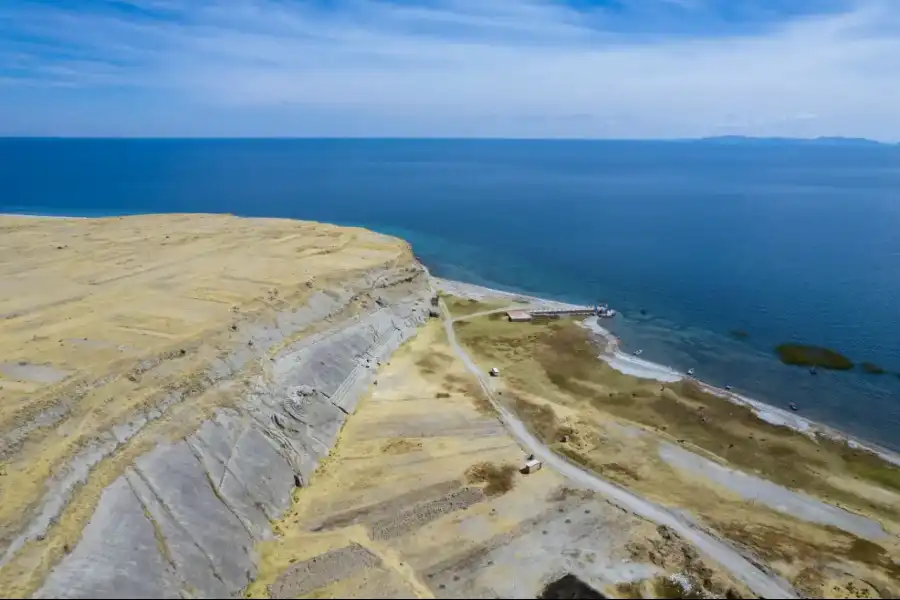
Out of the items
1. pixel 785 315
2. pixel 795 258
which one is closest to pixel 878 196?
pixel 795 258

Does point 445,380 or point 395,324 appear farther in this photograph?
point 395,324

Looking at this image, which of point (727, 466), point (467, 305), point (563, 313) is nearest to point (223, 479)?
point (727, 466)

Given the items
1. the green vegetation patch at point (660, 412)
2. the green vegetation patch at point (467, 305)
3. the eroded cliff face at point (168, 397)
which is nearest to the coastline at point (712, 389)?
the green vegetation patch at point (660, 412)

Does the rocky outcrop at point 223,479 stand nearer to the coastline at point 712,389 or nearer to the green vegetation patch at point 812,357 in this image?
the coastline at point 712,389

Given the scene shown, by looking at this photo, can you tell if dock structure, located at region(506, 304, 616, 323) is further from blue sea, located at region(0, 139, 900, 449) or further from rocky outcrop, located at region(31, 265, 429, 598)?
rocky outcrop, located at region(31, 265, 429, 598)

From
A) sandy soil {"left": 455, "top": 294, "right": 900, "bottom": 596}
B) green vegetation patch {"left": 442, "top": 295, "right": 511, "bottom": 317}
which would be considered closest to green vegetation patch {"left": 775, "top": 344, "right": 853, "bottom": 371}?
sandy soil {"left": 455, "top": 294, "right": 900, "bottom": 596}

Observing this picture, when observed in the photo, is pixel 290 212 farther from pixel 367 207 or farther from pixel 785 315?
pixel 785 315
